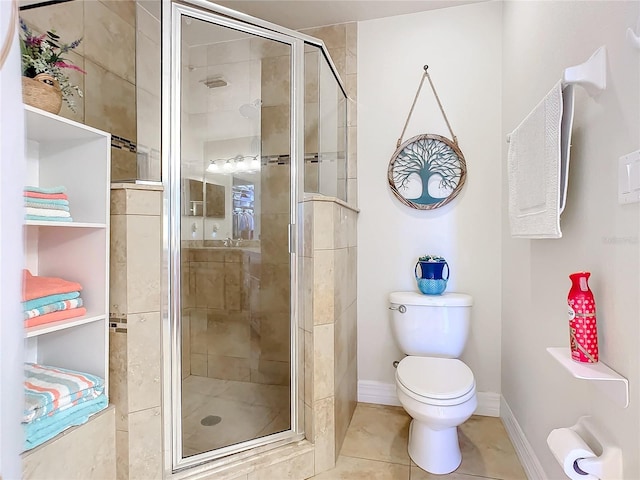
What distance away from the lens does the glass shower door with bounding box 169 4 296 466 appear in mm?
1478

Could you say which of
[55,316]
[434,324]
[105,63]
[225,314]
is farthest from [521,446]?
[105,63]

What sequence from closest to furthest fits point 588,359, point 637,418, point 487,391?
point 637,418
point 588,359
point 487,391

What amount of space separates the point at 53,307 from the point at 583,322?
5.26ft

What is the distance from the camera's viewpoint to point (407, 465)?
5.32 feet

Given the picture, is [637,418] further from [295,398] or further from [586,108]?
[295,398]

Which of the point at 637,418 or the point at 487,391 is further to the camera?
the point at 487,391

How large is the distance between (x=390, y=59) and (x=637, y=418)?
2127mm

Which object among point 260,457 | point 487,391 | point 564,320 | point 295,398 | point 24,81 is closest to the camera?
point 24,81

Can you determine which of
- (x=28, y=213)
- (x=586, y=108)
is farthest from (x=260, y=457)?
(x=586, y=108)

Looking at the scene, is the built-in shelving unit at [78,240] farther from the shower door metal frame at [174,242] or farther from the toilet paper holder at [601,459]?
the toilet paper holder at [601,459]

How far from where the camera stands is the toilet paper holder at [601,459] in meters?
0.82

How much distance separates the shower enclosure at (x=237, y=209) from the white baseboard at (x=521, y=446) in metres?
1.01

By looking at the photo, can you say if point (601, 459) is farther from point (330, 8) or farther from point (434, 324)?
point (330, 8)

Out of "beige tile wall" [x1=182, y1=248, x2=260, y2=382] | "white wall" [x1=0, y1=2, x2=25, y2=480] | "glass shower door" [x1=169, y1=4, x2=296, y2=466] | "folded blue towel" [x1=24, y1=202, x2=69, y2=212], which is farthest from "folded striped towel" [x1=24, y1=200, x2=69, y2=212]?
"beige tile wall" [x1=182, y1=248, x2=260, y2=382]
